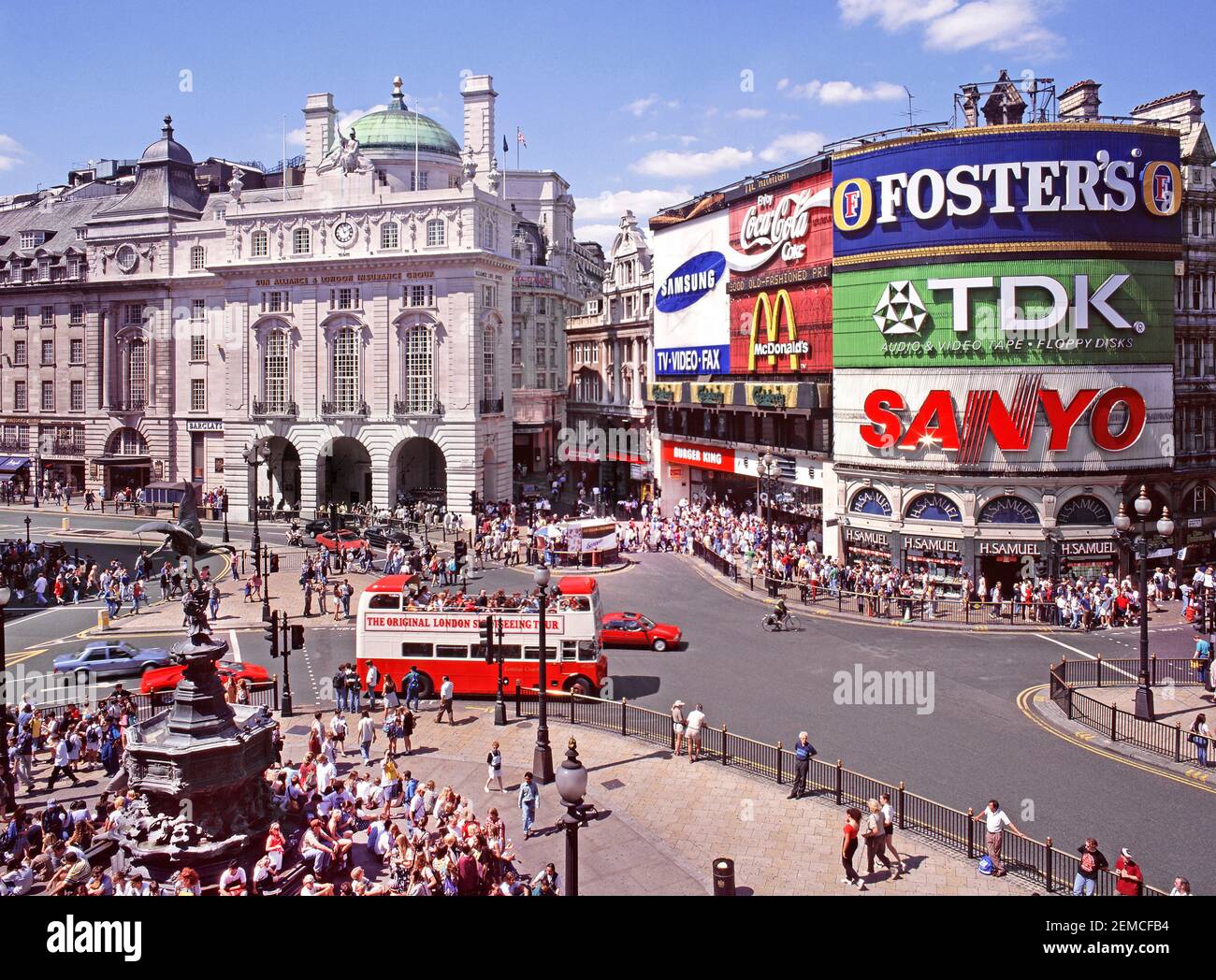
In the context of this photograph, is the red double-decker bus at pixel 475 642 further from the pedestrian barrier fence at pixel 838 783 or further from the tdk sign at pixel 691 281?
the tdk sign at pixel 691 281

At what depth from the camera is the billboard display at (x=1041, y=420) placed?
42.3 metres

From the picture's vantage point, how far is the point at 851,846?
17.8m

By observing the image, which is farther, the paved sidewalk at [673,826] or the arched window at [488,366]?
the arched window at [488,366]

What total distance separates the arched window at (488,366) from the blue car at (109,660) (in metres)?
35.1

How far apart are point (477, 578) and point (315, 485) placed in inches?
892

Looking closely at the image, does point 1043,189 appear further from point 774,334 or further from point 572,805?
point 572,805

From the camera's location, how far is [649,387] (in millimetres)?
69062

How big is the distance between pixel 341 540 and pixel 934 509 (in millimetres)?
29742

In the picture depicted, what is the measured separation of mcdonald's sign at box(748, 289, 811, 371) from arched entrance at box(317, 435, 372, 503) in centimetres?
2850

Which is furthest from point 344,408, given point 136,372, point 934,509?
point 934,509

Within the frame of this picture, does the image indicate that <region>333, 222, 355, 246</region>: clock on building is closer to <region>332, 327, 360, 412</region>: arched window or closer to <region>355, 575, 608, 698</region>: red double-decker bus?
<region>332, 327, 360, 412</region>: arched window

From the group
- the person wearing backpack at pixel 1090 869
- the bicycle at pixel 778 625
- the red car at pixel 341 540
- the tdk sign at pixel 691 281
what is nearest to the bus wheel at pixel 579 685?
the bicycle at pixel 778 625

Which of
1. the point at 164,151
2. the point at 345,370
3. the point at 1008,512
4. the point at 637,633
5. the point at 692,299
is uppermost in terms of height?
the point at 164,151
